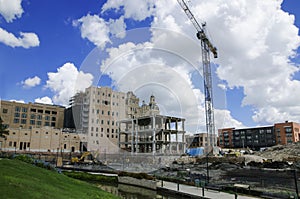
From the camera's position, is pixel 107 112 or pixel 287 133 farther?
pixel 287 133

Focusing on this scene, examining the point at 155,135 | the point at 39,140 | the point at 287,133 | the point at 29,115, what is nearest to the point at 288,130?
the point at 287,133

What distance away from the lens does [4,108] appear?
80.9 metres

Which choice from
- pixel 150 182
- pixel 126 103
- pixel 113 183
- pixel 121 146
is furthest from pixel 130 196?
pixel 121 146

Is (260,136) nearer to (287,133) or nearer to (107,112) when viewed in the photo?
(287,133)

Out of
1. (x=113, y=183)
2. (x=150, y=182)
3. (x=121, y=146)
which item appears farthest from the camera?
(x=121, y=146)

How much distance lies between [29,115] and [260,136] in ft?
309

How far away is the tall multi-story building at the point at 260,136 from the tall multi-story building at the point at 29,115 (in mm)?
78061

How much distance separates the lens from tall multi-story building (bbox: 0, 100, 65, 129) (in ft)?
266

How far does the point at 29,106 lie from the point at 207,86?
60.2 m

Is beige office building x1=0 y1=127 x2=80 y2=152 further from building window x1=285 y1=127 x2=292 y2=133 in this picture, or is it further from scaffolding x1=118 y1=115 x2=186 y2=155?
building window x1=285 y1=127 x2=292 y2=133

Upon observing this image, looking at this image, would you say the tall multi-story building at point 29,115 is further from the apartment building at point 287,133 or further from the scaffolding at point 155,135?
the apartment building at point 287,133

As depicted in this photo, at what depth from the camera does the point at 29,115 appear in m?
85.6

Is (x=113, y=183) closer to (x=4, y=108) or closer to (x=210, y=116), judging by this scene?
(x=210, y=116)

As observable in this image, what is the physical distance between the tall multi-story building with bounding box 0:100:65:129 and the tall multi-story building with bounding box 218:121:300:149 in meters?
78.1
